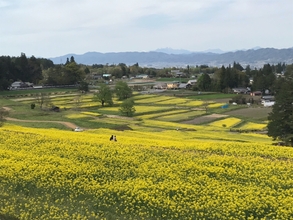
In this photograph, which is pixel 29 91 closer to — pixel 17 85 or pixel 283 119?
pixel 17 85

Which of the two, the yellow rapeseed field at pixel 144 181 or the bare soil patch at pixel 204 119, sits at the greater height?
the yellow rapeseed field at pixel 144 181

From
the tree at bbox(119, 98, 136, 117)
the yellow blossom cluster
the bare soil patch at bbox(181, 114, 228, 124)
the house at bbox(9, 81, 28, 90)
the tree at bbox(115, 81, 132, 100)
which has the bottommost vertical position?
the yellow blossom cluster

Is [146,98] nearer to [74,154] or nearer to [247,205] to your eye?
[74,154]

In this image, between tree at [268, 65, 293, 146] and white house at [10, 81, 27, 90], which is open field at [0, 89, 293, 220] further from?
white house at [10, 81, 27, 90]

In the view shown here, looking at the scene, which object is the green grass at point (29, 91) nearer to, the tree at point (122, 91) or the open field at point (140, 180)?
the tree at point (122, 91)

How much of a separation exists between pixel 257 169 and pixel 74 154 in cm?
981

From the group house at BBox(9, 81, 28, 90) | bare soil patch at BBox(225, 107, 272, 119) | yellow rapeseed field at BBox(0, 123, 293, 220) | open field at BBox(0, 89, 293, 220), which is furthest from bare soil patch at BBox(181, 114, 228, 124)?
house at BBox(9, 81, 28, 90)

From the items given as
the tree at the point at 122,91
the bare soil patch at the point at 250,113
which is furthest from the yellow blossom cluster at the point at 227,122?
the tree at the point at 122,91

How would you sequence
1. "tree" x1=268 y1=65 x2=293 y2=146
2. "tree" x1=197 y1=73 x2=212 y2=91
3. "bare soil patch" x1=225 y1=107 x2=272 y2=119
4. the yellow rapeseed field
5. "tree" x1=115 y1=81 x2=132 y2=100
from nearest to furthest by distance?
1. the yellow rapeseed field
2. "tree" x1=268 y1=65 x2=293 y2=146
3. "bare soil patch" x1=225 y1=107 x2=272 y2=119
4. "tree" x1=115 y1=81 x2=132 y2=100
5. "tree" x1=197 y1=73 x2=212 y2=91

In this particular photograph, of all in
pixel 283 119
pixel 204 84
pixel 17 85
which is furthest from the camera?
pixel 204 84

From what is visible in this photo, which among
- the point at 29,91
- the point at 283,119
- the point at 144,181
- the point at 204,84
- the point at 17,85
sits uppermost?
the point at 17,85

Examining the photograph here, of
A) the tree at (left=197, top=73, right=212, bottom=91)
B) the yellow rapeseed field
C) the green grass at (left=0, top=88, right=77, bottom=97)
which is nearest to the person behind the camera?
the yellow rapeseed field

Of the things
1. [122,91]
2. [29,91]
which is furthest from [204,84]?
[29,91]

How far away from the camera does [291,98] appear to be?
34.8m
